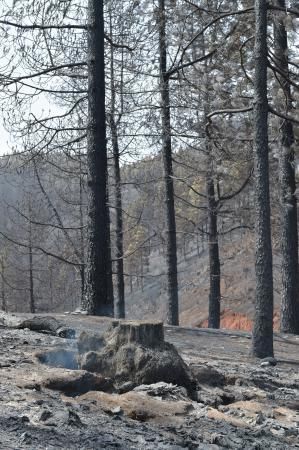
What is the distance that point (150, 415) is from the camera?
4414mm

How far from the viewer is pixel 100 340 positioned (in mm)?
5766

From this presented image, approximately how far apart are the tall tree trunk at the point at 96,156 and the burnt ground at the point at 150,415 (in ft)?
14.3

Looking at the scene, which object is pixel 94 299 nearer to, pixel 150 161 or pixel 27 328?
pixel 27 328

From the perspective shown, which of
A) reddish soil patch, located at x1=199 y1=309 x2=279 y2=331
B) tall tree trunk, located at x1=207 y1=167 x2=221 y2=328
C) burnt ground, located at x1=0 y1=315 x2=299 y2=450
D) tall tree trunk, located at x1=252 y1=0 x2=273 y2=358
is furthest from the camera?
reddish soil patch, located at x1=199 y1=309 x2=279 y2=331

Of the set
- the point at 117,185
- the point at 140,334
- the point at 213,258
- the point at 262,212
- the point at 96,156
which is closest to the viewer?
the point at 140,334

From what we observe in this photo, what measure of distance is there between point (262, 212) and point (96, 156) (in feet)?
13.0

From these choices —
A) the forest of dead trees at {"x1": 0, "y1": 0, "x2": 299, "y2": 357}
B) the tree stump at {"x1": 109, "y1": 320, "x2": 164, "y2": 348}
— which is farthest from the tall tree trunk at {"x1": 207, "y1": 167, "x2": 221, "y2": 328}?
the tree stump at {"x1": 109, "y1": 320, "x2": 164, "y2": 348}

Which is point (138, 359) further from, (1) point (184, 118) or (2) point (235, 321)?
(2) point (235, 321)

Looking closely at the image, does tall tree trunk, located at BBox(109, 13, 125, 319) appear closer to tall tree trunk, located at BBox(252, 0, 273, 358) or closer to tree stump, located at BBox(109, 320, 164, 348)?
tall tree trunk, located at BBox(252, 0, 273, 358)

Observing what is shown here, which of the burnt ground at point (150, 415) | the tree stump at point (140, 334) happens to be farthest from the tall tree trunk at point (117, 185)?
the tree stump at point (140, 334)

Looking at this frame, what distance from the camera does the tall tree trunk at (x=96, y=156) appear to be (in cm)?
1113

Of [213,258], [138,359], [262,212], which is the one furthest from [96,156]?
[213,258]

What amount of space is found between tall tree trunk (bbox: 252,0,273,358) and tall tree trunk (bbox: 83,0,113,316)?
3.68m

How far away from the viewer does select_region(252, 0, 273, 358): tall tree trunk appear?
8219 millimetres
